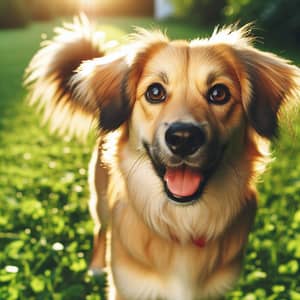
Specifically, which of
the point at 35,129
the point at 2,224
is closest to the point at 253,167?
the point at 2,224

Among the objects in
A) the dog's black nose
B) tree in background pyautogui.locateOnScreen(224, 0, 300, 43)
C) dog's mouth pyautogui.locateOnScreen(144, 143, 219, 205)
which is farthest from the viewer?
tree in background pyautogui.locateOnScreen(224, 0, 300, 43)

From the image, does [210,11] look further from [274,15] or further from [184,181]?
[184,181]

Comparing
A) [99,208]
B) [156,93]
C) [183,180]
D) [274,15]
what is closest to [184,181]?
[183,180]

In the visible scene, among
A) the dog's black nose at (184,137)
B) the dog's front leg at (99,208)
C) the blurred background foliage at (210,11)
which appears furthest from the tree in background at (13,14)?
the dog's black nose at (184,137)

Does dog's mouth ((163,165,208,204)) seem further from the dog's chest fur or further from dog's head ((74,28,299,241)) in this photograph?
the dog's chest fur

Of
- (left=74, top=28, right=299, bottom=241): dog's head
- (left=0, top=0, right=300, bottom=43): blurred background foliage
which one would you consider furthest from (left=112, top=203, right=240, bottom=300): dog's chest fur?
(left=0, top=0, right=300, bottom=43): blurred background foliage

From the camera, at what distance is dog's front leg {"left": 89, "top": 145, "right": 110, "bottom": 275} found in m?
3.55

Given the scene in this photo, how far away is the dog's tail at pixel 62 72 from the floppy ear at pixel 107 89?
391mm

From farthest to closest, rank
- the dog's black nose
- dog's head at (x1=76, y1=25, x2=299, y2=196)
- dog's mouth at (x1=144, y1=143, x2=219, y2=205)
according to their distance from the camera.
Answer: dog's mouth at (x1=144, y1=143, x2=219, y2=205) < dog's head at (x1=76, y1=25, x2=299, y2=196) < the dog's black nose

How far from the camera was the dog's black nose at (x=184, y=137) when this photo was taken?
7.75 ft

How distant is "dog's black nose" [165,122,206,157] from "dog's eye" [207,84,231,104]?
0.93 feet

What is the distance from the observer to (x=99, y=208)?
3736mm

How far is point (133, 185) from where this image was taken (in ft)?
9.28

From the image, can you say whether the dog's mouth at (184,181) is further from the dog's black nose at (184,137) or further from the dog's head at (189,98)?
the dog's black nose at (184,137)
